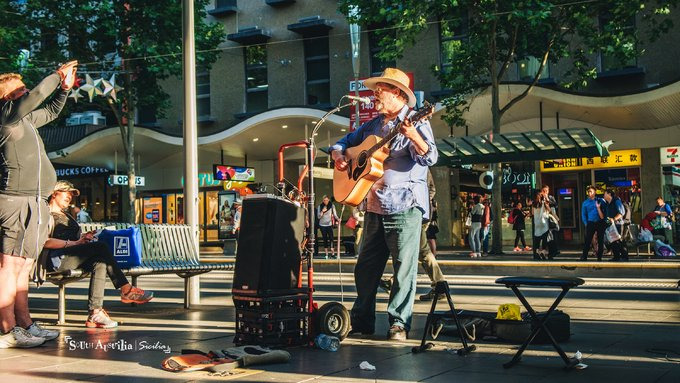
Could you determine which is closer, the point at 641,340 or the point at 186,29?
the point at 641,340

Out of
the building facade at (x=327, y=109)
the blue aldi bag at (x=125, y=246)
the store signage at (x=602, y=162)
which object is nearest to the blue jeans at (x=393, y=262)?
the blue aldi bag at (x=125, y=246)

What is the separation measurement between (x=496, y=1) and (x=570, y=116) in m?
6.86

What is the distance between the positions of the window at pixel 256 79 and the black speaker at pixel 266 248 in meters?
26.2

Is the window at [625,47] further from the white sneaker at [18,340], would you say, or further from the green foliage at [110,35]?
the white sneaker at [18,340]

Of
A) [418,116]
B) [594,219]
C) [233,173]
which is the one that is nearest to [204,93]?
[233,173]

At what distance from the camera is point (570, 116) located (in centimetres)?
2605

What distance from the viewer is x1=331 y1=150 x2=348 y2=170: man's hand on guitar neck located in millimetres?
6637

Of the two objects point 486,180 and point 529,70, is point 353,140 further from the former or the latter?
point 529,70

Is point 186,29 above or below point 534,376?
above

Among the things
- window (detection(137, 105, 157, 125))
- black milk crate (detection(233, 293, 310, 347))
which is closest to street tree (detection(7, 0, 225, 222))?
window (detection(137, 105, 157, 125))

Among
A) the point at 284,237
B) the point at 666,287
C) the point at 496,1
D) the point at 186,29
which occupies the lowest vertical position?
the point at 666,287

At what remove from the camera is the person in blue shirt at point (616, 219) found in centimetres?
1848

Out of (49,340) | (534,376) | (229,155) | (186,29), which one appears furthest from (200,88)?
(534,376)

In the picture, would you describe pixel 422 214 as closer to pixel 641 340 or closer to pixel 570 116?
pixel 641 340
